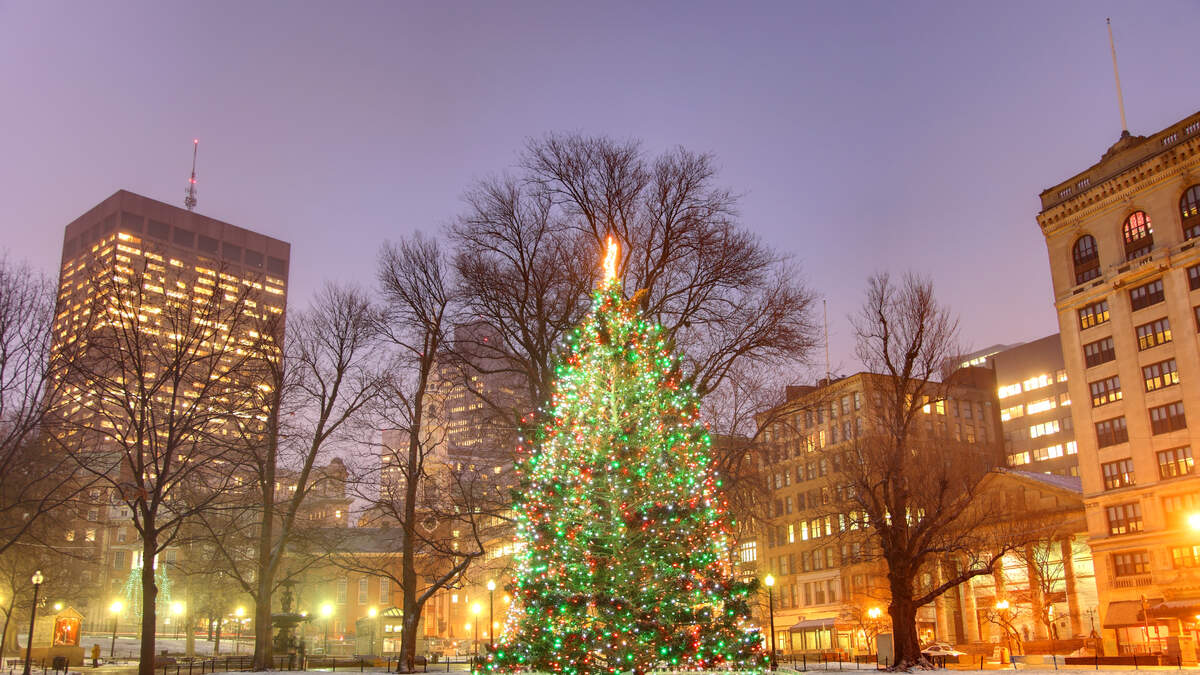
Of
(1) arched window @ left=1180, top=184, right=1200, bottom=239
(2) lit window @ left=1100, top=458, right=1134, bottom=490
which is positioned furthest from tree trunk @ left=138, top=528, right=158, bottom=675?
(1) arched window @ left=1180, top=184, right=1200, bottom=239

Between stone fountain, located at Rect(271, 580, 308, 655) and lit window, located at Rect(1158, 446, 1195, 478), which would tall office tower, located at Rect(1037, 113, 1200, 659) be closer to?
lit window, located at Rect(1158, 446, 1195, 478)

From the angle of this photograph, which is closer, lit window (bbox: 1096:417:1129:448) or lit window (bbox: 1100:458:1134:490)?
→ lit window (bbox: 1100:458:1134:490)

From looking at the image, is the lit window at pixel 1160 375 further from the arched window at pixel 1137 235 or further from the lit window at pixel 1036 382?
the lit window at pixel 1036 382

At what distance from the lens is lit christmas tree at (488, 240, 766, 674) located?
20.7 metres

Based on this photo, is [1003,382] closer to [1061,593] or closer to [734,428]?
[1061,593]

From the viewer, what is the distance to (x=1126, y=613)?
168ft

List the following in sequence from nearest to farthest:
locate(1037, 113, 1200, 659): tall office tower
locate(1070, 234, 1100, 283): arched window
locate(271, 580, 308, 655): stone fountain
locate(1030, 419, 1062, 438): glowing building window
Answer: locate(271, 580, 308, 655): stone fountain → locate(1037, 113, 1200, 659): tall office tower → locate(1070, 234, 1100, 283): arched window → locate(1030, 419, 1062, 438): glowing building window

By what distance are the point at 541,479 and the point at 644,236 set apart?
14851mm

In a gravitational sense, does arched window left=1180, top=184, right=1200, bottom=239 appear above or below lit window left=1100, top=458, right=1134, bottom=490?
above

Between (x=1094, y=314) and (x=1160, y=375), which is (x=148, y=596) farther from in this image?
(x=1094, y=314)

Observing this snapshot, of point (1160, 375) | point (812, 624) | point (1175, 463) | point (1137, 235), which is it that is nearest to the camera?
point (1175, 463)

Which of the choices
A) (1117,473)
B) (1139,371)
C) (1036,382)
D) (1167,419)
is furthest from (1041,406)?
(1167,419)

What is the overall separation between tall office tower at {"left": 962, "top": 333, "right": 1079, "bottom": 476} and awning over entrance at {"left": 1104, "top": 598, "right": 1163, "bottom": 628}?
180 ft

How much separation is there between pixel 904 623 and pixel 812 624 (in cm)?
5090
